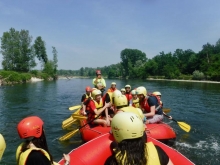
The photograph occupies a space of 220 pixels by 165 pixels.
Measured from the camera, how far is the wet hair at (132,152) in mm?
1716

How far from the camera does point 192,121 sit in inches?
402

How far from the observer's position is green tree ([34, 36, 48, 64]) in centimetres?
6171

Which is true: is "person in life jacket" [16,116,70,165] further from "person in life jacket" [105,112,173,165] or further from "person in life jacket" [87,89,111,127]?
"person in life jacket" [87,89,111,127]

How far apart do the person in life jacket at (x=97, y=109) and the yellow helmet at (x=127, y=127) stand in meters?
4.31

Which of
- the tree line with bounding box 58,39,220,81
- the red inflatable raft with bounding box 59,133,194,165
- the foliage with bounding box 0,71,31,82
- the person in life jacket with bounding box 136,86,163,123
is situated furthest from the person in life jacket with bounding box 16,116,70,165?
the tree line with bounding box 58,39,220,81

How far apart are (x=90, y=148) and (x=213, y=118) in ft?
29.4

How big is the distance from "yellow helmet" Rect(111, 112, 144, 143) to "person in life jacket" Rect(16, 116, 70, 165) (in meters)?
0.79

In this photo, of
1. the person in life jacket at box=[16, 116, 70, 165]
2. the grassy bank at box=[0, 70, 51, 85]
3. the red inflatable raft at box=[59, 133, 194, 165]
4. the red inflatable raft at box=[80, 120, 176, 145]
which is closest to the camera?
the person in life jacket at box=[16, 116, 70, 165]

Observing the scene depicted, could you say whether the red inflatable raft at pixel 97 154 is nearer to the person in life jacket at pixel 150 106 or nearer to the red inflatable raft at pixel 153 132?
the red inflatable raft at pixel 153 132

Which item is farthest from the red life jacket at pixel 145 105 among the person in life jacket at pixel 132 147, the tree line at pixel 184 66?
the tree line at pixel 184 66

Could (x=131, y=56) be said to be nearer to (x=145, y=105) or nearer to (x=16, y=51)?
(x=16, y=51)

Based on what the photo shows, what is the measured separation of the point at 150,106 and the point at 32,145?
4509mm

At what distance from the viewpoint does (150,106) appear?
621 cm

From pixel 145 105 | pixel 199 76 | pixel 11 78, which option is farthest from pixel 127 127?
pixel 199 76
